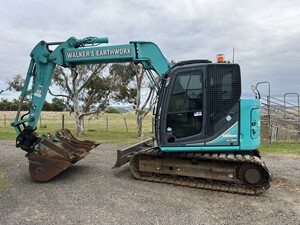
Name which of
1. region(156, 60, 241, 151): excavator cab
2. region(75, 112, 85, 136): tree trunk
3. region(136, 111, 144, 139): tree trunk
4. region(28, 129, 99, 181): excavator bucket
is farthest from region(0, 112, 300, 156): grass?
region(28, 129, 99, 181): excavator bucket

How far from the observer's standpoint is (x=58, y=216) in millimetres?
4535

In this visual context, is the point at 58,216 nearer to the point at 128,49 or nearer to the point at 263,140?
the point at 128,49

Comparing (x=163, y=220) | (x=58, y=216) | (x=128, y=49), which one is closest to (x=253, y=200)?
(x=163, y=220)

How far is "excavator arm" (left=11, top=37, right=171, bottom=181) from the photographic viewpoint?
6375mm

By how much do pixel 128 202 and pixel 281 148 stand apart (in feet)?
32.7

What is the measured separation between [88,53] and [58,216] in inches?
157

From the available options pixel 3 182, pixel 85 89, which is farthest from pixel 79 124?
pixel 3 182

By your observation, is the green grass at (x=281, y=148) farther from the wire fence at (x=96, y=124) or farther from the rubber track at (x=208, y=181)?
the wire fence at (x=96, y=124)

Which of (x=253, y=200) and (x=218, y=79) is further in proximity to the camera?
(x=218, y=79)

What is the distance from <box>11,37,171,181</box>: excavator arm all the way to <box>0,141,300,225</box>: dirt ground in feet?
1.74

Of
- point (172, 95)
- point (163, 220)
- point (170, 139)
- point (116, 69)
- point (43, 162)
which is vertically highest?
point (116, 69)

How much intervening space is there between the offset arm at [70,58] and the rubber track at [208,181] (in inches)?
80.1

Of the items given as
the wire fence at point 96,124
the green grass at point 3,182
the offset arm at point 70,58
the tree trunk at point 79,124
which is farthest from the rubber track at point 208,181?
the wire fence at point 96,124

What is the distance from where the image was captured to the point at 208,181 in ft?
19.9
